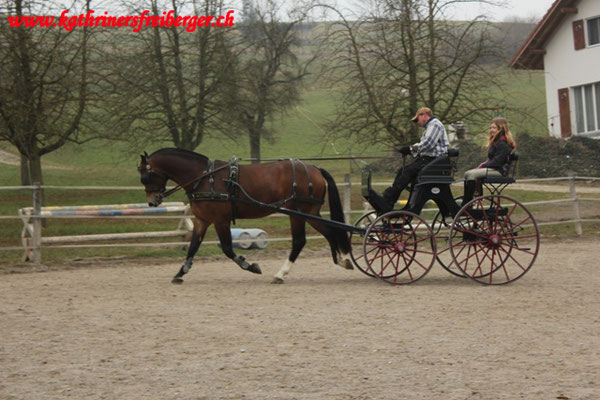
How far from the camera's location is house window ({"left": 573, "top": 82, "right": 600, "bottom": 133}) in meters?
30.6

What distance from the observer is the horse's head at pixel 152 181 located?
10250mm

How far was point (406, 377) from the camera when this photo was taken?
17.3 feet

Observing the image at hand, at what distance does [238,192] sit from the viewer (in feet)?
33.3

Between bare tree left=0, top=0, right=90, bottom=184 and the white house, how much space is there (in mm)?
17356

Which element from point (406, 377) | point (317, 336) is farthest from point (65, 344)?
point (406, 377)

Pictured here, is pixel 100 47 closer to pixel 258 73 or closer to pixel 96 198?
pixel 96 198

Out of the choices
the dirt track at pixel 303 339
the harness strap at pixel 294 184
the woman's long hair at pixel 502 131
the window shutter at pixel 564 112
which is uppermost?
the window shutter at pixel 564 112

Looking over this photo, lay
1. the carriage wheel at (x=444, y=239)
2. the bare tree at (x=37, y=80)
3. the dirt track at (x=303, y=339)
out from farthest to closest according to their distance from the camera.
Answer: the bare tree at (x=37, y=80), the carriage wheel at (x=444, y=239), the dirt track at (x=303, y=339)

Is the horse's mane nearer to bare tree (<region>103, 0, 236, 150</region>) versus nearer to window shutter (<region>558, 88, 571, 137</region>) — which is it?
bare tree (<region>103, 0, 236, 150</region>)

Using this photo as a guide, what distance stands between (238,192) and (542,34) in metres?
24.5

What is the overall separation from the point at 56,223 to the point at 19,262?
6.62 metres

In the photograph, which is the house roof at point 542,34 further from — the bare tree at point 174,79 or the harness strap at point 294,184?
the harness strap at point 294,184

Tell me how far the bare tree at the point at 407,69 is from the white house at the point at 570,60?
1214 centimetres

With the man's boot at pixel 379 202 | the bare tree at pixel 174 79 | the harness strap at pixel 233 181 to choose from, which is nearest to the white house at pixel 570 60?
the bare tree at pixel 174 79
